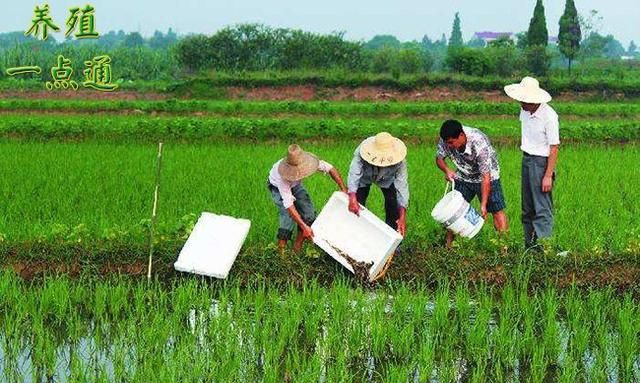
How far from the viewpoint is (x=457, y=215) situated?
581 centimetres

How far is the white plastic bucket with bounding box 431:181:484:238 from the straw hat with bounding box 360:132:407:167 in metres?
0.50

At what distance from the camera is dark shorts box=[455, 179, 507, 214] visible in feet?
20.2

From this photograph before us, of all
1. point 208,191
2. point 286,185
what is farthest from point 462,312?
point 208,191

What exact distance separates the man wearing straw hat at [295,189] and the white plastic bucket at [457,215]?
2.09 ft

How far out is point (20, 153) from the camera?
1052 centimetres

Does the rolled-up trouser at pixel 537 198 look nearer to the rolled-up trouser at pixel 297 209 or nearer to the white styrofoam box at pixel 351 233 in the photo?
the white styrofoam box at pixel 351 233

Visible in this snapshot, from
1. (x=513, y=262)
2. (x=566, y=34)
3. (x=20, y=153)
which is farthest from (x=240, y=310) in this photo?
(x=566, y=34)

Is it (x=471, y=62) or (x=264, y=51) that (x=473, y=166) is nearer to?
(x=471, y=62)

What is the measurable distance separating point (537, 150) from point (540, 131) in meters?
0.13

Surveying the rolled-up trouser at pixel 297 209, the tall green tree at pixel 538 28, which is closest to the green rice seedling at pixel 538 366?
the rolled-up trouser at pixel 297 209

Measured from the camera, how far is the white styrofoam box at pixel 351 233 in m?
5.49

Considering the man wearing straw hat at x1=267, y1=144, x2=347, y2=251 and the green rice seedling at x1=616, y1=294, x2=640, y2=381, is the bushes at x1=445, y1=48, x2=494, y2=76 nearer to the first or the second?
the man wearing straw hat at x1=267, y1=144, x2=347, y2=251

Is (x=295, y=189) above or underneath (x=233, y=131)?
above

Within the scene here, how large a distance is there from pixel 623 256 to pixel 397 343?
2251 millimetres
